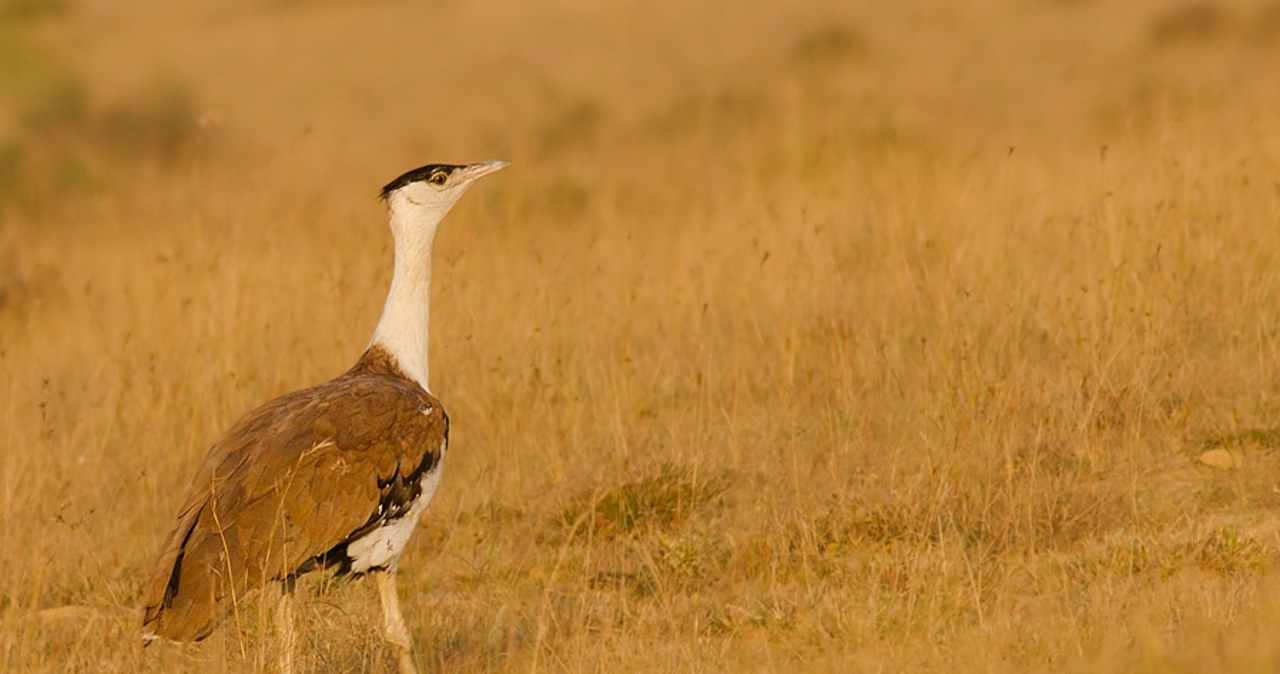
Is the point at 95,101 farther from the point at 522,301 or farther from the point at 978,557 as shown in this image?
the point at 978,557

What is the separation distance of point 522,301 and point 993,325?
2.45m

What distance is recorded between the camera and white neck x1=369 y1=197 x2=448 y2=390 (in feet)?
17.7

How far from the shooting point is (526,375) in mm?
7582

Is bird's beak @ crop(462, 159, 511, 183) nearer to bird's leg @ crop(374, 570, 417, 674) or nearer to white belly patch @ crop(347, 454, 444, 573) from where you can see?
white belly patch @ crop(347, 454, 444, 573)

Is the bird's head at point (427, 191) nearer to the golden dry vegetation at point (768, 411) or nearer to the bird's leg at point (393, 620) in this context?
the golden dry vegetation at point (768, 411)

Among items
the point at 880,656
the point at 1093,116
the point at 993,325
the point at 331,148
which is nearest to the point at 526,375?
the point at 993,325

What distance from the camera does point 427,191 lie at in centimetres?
569

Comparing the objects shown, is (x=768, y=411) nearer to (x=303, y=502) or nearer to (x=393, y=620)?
(x=393, y=620)

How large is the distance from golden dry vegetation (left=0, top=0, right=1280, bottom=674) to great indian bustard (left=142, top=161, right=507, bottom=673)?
0.17m

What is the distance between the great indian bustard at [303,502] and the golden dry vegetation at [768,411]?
166 millimetres

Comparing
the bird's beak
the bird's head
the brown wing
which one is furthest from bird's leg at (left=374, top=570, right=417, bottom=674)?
the bird's beak

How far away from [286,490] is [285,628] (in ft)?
1.30

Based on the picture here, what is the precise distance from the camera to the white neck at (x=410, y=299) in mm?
5402

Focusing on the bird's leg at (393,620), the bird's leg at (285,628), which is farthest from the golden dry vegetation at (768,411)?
the bird's leg at (393,620)
